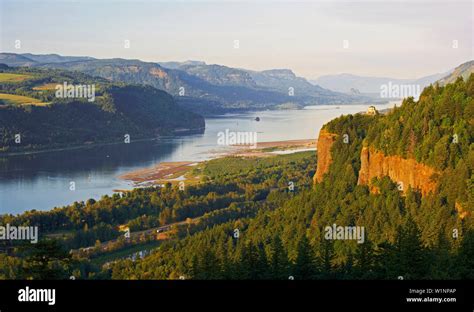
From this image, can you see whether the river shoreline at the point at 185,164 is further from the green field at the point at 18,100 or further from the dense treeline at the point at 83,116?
the green field at the point at 18,100

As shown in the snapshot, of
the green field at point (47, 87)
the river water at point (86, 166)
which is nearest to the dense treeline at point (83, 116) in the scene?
the green field at point (47, 87)

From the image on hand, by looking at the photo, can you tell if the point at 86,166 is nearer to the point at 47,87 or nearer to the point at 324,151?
the point at 324,151

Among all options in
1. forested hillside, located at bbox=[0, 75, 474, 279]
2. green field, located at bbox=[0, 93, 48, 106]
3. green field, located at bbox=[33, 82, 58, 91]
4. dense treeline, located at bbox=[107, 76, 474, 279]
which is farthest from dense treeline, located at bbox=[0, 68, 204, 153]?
dense treeline, located at bbox=[107, 76, 474, 279]

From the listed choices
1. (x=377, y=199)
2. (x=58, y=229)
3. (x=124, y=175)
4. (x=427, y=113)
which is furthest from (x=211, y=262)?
(x=124, y=175)

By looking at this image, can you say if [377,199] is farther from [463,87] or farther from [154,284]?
[154,284]

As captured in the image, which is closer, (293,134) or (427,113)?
(427,113)

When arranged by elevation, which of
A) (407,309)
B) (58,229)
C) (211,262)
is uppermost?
(407,309)
